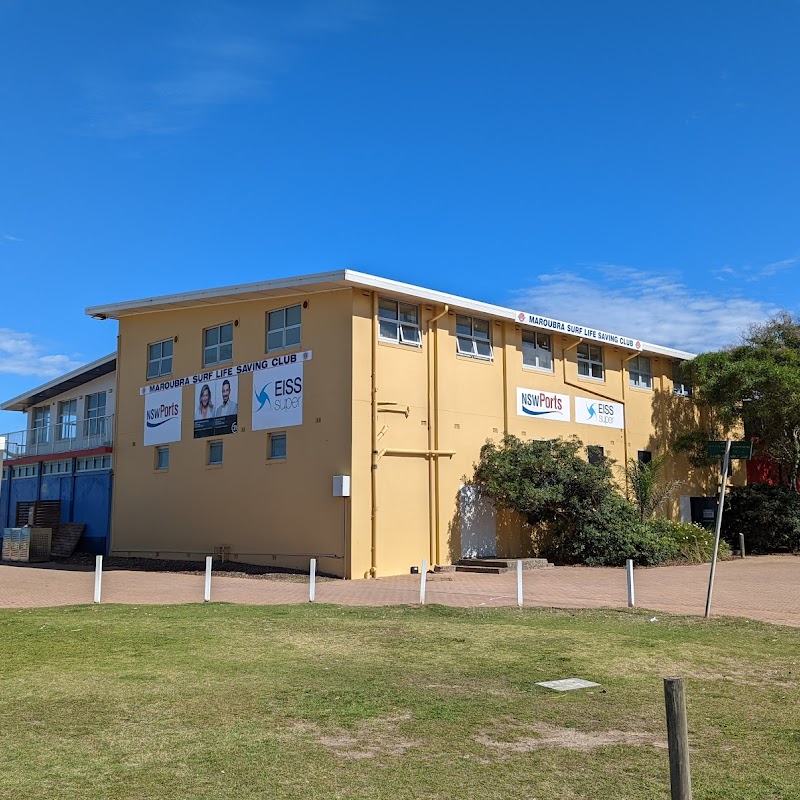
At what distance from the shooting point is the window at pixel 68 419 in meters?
33.6

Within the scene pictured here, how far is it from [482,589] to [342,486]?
16.5 feet

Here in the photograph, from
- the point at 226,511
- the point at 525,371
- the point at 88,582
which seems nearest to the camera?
the point at 88,582

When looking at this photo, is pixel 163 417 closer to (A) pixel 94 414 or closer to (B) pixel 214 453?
(B) pixel 214 453

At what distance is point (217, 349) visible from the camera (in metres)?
26.4

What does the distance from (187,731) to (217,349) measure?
21.0m

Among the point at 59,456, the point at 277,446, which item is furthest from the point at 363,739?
the point at 59,456

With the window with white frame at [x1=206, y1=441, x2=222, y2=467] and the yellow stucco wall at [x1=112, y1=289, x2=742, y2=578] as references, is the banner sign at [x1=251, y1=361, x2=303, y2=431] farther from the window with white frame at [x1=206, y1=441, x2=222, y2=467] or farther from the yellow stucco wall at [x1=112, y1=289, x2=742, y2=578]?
the window with white frame at [x1=206, y1=441, x2=222, y2=467]

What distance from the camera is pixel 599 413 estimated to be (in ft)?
94.9

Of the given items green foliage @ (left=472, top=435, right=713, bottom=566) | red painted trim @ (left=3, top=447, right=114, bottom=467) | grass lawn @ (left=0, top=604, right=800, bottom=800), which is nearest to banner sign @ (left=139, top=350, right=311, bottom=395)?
red painted trim @ (left=3, top=447, right=114, bottom=467)

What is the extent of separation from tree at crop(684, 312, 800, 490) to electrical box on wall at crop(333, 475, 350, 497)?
581 inches

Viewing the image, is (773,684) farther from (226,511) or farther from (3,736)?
(226,511)

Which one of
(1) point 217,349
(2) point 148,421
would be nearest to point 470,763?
(1) point 217,349

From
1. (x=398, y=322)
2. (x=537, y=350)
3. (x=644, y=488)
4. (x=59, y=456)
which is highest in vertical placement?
(x=537, y=350)

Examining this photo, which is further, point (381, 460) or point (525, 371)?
point (525, 371)
